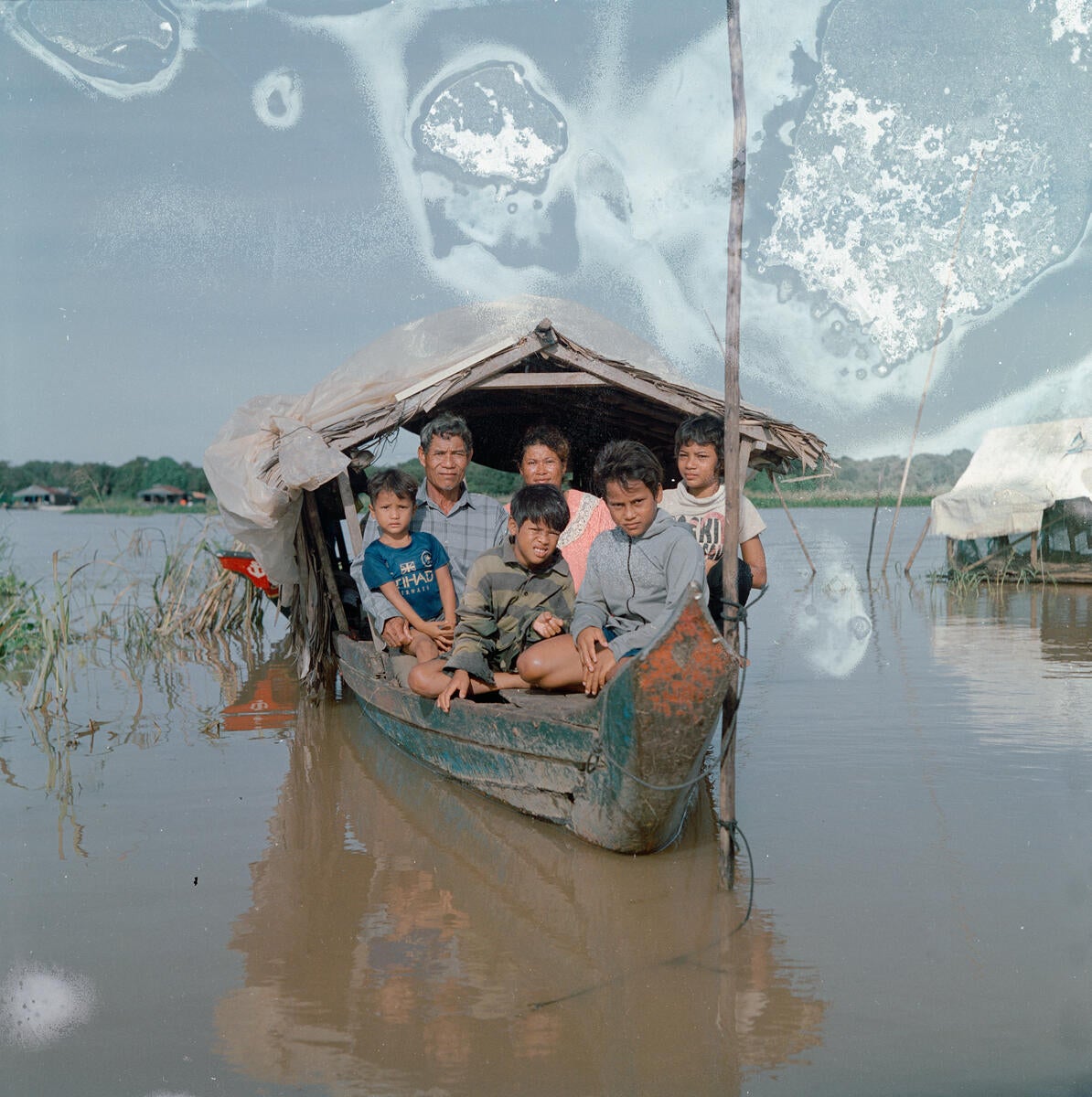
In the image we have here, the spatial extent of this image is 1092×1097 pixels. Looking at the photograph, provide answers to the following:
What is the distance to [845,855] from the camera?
3.88 metres

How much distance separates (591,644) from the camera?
3910 millimetres

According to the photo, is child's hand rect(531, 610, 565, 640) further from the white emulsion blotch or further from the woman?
the white emulsion blotch

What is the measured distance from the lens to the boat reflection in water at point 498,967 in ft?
8.27

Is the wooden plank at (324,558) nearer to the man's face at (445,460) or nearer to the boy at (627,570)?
the man's face at (445,460)

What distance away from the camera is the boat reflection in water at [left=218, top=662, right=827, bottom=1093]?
8.27 ft

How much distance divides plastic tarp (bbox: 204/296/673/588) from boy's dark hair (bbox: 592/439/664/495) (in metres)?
1.68

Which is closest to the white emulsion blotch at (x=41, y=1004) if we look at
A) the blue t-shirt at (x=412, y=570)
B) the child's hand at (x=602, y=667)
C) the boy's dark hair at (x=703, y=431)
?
the child's hand at (x=602, y=667)

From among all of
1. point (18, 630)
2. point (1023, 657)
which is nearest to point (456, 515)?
point (18, 630)

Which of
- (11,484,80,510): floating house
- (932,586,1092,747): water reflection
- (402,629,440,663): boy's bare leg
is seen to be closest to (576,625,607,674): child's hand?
(402,629,440,663): boy's bare leg

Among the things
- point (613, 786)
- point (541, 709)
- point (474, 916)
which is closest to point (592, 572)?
point (541, 709)

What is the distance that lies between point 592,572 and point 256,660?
547 centimetres

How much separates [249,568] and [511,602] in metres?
4.62

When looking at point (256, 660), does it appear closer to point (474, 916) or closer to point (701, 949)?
point (474, 916)

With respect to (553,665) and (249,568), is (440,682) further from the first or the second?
(249,568)
